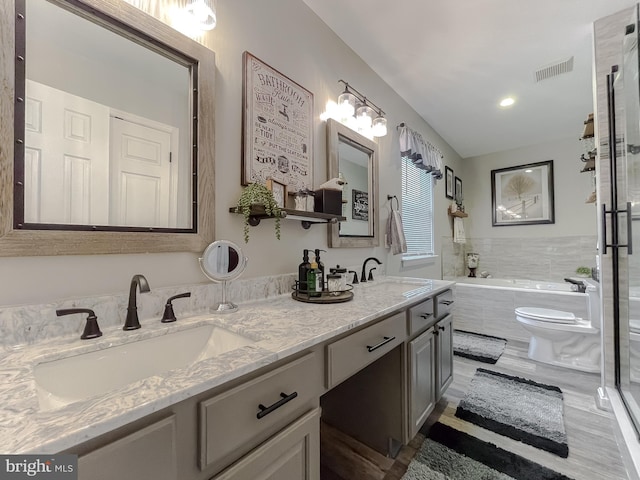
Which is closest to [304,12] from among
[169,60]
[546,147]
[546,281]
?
[169,60]

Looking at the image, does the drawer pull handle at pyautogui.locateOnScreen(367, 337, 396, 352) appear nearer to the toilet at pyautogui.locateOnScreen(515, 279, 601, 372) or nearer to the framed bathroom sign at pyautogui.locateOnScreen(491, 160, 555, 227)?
the toilet at pyautogui.locateOnScreen(515, 279, 601, 372)

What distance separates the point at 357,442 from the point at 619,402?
1.68 meters

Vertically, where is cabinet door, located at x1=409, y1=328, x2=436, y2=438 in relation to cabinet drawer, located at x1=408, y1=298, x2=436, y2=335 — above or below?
below

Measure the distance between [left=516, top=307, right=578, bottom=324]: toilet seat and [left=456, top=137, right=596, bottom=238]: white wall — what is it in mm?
1586

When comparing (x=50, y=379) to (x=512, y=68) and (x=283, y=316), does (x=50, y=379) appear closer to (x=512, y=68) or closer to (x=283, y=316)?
(x=283, y=316)

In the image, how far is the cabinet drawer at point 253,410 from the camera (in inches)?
22.4

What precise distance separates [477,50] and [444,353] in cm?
220

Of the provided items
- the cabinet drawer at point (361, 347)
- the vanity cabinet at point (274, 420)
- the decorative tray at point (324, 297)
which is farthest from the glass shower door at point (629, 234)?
the decorative tray at point (324, 297)

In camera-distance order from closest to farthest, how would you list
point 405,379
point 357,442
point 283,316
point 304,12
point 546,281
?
1. point 283,316
2. point 405,379
3. point 357,442
4. point 304,12
5. point 546,281

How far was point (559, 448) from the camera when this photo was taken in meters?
1.46

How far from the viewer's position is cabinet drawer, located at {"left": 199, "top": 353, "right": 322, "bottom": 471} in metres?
0.57

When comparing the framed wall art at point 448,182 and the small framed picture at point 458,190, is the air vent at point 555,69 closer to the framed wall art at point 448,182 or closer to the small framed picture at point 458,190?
the framed wall art at point 448,182

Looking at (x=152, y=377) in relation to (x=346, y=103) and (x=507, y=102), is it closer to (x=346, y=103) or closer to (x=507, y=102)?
(x=346, y=103)

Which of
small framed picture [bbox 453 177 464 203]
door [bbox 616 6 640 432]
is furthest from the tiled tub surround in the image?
door [bbox 616 6 640 432]
